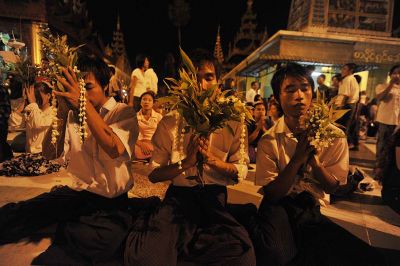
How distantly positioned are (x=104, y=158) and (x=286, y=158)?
5.24 ft

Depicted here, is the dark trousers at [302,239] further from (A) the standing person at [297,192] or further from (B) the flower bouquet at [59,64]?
(B) the flower bouquet at [59,64]

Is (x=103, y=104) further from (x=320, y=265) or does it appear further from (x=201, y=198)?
(x=320, y=265)

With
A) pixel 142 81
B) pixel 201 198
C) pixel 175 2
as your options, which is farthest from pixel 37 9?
pixel 201 198

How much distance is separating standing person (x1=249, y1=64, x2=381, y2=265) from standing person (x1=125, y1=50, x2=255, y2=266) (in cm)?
23

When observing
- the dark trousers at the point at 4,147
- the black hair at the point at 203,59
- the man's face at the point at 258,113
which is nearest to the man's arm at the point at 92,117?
the black hair at the point at 203,59

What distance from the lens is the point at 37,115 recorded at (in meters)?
4.98

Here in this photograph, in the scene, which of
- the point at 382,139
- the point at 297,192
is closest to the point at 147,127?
the point at 297,192

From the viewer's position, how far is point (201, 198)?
2.35 meters

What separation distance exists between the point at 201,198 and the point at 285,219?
724mm

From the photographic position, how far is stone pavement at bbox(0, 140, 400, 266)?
2.24 metres

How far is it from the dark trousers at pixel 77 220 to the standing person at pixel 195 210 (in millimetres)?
171

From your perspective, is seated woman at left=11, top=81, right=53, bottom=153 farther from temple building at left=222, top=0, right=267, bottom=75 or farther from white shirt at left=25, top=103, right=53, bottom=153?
temple building at left=222, top=0, right=267, bottom=75

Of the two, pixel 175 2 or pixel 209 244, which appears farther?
pixel 175 2

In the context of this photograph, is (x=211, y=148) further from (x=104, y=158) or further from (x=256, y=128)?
(x=256, y=128)
